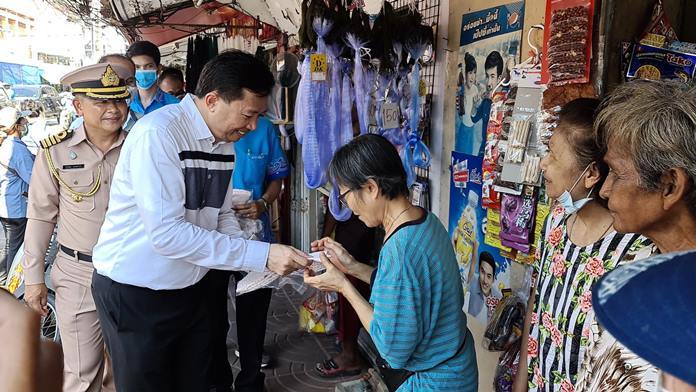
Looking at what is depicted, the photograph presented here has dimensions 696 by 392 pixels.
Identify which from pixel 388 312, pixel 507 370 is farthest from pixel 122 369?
pixel 507 370

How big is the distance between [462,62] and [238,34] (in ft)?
16.3

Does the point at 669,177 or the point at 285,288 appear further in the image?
the point at 285,288

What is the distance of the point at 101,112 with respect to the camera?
104 inches

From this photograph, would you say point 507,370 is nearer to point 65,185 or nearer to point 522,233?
point 522,233

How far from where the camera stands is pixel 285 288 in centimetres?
553

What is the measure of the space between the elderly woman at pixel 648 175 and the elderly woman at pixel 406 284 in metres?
0.53

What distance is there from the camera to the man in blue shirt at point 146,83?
386 cm

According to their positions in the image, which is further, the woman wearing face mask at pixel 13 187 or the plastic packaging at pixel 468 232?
the woman wearing face mask at pixel 13 187

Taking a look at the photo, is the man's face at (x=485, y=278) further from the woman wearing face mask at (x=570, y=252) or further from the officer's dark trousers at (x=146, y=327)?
the officer's dark trousers at (x=146, y=327)

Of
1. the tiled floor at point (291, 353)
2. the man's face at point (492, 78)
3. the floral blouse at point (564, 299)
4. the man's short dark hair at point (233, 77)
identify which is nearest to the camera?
the floral blouse at point (564, 299)

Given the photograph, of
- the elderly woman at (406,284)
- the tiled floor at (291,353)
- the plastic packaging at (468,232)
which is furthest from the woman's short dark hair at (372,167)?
the tiled floor at (291,353)

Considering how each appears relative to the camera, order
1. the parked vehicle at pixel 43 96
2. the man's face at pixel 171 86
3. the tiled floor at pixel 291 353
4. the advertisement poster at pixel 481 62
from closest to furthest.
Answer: the advertisement poster at pixel 481 62 < the tiled floor at pixel 291 353 < the man's face at pixel 171 86 < the parked vehicle at pixel 43 96

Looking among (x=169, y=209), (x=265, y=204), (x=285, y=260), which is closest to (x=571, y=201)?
(x=285, y=260)

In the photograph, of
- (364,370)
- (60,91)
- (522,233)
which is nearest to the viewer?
(522,233)
